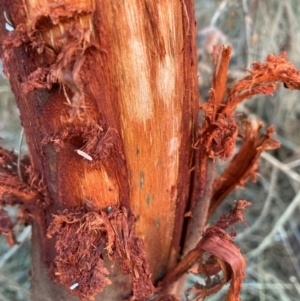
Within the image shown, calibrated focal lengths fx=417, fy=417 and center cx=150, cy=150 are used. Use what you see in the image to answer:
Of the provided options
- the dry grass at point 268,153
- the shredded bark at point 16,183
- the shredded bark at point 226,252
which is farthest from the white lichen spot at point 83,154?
the dry grass at point 268,153

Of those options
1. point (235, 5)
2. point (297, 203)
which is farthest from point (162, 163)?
point (235, 5)

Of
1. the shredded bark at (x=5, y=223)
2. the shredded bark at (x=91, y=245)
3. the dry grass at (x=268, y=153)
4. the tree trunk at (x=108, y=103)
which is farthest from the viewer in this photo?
the dry grass at (x=268, y=153)

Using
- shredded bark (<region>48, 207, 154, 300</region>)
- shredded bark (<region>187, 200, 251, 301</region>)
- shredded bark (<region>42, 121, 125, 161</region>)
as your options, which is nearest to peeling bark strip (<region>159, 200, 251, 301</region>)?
shredded bark (<region>187, 200, 251, 301</region>)

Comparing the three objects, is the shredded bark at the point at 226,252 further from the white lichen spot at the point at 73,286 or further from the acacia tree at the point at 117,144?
the white lichen spot at the point at 73,286

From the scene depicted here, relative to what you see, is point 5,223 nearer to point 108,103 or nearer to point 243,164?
point 108,103

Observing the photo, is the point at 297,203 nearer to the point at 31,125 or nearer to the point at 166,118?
the point at 166,118

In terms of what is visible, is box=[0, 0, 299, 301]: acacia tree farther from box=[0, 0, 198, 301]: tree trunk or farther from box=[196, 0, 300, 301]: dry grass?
box=[196, 0, 300, 301]: dry grass

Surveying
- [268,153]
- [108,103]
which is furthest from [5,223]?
[268,153]
